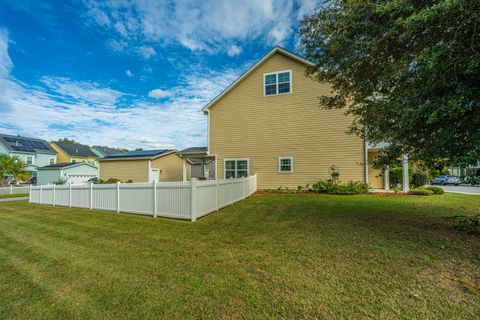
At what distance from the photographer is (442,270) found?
9.82ft

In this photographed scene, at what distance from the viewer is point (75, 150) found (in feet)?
121

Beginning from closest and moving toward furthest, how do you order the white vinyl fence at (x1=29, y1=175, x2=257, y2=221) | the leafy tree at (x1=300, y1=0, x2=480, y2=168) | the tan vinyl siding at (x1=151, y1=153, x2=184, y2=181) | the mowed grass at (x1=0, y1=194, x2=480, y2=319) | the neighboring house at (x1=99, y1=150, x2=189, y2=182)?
the mowed grass at (x1=0, y1=194, x2=480, y2=319) → the leafy tree at (x1=300, y1=0, x2=480, y2=168) → the white vinyl fence at (x1=29, y1=175, x2=257, y2=221) → the neighboring house at (x1=99, y1=150, x2=189, y2=182) → the tan vinyl siding at (x1=151, y1=153, x2=184, y2=181)

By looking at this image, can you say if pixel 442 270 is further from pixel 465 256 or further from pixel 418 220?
pixel 418 220

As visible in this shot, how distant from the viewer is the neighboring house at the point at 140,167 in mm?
16641

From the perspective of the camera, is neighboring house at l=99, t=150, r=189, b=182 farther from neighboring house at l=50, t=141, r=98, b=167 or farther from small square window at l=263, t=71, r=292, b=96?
neighboring house at l=50, t=141, r=98, b=167

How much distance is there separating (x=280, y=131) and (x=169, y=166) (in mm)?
10957

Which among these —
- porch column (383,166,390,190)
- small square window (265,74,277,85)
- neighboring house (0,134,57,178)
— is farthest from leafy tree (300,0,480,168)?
neighboring house (0,134,57,178)

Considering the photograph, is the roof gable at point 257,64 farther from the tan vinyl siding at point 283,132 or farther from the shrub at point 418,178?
the shrub at point 418,178

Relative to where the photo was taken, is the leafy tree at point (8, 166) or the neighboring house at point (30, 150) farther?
the neighboring house at point (30, 150)

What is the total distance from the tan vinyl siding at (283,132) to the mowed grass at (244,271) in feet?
22.4

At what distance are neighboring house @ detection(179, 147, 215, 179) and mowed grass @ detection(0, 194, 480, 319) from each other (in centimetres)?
991

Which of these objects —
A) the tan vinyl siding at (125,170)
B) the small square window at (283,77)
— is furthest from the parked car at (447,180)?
Result: the tan vinyl siding at (125,170)

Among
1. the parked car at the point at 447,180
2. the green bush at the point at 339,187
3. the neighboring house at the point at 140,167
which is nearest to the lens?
the green bush at the point at 339,187

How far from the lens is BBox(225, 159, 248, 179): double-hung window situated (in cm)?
1406
